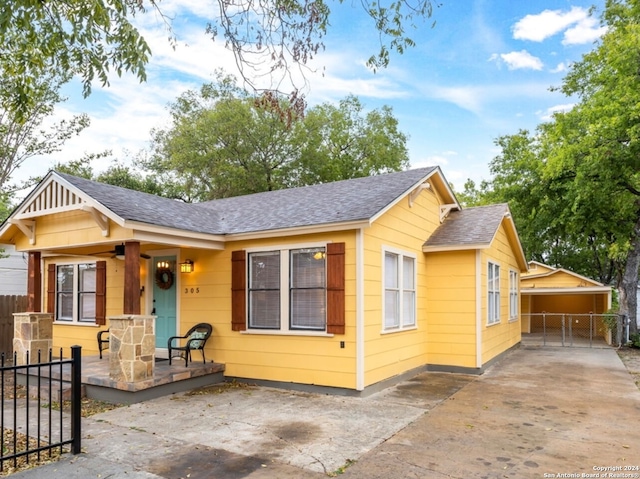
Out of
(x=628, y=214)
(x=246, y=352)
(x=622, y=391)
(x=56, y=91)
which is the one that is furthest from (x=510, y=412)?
(x=56, y=91)

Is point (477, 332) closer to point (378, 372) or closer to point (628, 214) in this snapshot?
point (378, 372)

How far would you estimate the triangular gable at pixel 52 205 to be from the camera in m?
6.80

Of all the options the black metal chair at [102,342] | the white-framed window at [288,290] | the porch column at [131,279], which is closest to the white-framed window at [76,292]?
the black metal chair at [102,342]

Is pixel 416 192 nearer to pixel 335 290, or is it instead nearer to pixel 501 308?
pixel 335 290

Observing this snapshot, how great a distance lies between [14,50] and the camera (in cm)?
588

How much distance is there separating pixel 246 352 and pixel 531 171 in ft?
44.4

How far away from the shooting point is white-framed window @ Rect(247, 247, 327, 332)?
293 inches

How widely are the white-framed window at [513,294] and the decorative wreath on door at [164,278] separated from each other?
359 inches

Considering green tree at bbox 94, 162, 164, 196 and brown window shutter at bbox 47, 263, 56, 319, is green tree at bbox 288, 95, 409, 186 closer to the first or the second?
green tree at bbox 94, 162, 164, 196

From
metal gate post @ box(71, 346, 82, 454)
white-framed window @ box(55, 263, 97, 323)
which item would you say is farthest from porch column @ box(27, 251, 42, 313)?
metal gate post @ box(71, 346, 82, 454)

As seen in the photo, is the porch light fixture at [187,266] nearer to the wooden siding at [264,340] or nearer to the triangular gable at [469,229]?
the wooden siding at [264,340]

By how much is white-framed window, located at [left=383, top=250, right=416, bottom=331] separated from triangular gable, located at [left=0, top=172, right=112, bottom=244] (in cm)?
459

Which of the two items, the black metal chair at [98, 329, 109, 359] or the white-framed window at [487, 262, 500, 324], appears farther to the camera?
the white-framed window at [487, 262, 500, 324]

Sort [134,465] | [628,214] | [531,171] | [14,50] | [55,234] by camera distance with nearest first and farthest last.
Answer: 1. [134,465]
2. [14,50]
3. [55,234]
4. [628,214]
5. [531,171]
